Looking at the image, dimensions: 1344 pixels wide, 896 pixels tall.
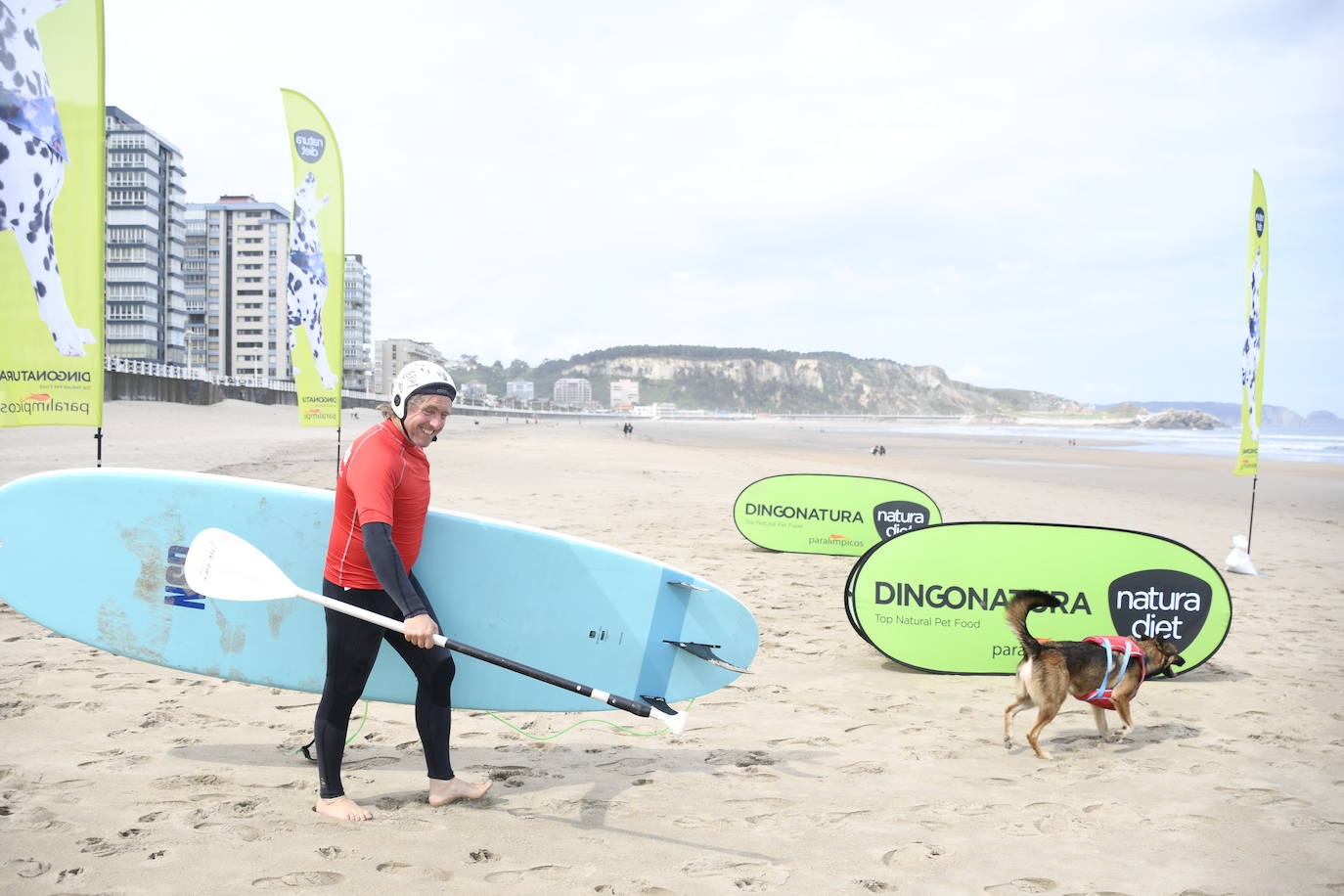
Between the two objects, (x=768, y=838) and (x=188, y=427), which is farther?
(x=188, y=427)

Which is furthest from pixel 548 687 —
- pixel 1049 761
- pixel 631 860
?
pixel 1049 761

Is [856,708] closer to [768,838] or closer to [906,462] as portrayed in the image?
[768,838]

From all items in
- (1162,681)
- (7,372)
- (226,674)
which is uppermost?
(7,372)

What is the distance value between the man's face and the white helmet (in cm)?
2

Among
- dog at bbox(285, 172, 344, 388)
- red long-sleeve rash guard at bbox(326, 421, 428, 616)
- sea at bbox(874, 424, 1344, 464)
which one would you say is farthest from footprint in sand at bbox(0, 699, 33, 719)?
sea at bbox(874, 424, 1344, 464)

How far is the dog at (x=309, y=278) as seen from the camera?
9734mm

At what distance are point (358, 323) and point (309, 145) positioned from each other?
111145 mm

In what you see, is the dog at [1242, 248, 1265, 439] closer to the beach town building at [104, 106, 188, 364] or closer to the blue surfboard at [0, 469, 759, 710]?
the blue surfboard at [0, 469, 759, 710]

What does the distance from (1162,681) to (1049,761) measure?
1.64 metres

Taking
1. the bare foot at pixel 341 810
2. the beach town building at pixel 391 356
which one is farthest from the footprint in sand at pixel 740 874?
the beach town building at pixel 391 356

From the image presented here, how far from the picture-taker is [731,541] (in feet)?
28.4

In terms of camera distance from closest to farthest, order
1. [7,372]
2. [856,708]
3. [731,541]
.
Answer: [856,708] → [7,372] → [731,541]

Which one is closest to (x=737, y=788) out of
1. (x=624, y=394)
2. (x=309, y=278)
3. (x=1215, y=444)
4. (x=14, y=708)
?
(x=14, y=708)

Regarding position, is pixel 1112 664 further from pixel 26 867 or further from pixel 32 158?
pixel 32 158
